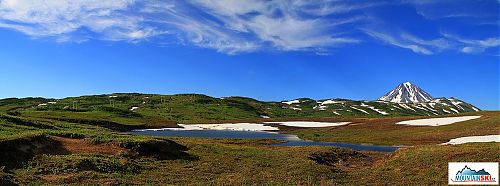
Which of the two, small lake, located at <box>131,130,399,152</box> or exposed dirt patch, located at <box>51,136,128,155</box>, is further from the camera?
small lake, located at <box>131,130,399,152</box>

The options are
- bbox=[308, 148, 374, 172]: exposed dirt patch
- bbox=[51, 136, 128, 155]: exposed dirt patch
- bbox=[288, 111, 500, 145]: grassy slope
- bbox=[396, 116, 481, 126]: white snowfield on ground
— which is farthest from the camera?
bbox=[396, 116, 481, 126]: white snowfield on ground

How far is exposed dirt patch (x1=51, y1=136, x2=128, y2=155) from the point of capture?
45.6 m

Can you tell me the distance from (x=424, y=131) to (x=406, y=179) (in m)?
68.2

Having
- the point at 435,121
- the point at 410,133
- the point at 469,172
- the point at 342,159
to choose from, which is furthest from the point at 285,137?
the point at 469,172

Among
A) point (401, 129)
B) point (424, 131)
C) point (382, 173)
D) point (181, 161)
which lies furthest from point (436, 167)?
point (401, 129)

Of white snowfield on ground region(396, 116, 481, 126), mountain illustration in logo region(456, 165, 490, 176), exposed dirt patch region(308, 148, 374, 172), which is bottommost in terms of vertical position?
exposed dirt patch region(308, 148, 374, 172)

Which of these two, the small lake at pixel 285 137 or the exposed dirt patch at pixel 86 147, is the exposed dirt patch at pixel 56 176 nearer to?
the exposed dirt patch at pixel 86 147

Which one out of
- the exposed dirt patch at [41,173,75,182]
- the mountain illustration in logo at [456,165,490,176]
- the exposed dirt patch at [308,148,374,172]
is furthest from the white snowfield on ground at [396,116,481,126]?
the exposed dirt patch at [41,173,75,182]

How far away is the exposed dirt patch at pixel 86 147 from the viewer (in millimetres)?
45559

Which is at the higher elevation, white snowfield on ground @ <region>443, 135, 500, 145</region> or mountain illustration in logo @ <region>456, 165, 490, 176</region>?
white snowfield on ground @ <region>443, 135, 500, 145</region>

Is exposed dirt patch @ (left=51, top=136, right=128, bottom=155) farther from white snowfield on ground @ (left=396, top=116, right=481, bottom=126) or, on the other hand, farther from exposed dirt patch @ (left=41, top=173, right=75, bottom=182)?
white snowfield on ground @ (left=396, top=116, right=481, bottom=126)

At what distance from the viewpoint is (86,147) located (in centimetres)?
4738

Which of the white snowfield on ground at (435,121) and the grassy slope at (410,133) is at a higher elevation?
the white snowfield on ground at (435,121)

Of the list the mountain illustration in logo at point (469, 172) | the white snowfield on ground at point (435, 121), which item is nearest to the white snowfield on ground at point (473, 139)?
the white snowfield on ground at point (435, 121)
